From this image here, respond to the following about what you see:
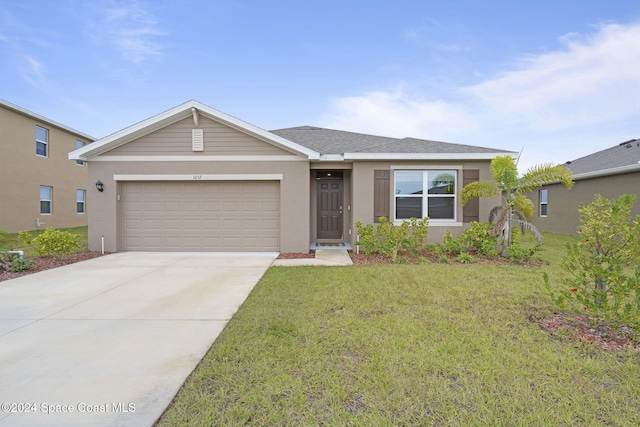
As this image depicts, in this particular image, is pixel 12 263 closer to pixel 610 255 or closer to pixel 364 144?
pixel 364 144

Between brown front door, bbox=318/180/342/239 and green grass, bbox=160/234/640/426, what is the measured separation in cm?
579

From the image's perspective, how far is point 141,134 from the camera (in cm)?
884

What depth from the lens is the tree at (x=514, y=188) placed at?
743cm

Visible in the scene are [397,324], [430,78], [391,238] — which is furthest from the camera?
[430,78]

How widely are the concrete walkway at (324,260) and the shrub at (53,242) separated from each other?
18.5 ft

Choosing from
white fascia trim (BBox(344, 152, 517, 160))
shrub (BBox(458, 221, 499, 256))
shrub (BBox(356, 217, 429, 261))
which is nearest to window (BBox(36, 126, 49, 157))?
white fascia trim (BBox(344, 152, 517, 160))

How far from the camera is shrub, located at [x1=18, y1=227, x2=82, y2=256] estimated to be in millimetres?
7816

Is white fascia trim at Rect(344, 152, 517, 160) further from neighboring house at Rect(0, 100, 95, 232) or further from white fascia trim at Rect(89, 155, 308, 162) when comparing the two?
neighboring house at Rect(0, 100, 95, 232)

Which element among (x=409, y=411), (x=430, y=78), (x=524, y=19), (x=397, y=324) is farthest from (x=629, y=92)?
(x=409, y=411)

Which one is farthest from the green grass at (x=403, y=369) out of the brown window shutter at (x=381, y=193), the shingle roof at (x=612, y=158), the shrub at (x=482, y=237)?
the shingle roof at (x=612, y=158)

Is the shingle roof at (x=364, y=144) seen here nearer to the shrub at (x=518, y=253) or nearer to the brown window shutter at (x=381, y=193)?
the brown window shutter at (x=381, y=193)

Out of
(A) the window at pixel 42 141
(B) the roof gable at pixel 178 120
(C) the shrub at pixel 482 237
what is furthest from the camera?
(A) the window at pixel 42 141

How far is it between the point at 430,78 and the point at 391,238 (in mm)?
9265

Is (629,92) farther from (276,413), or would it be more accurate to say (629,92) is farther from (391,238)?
(276,413)
